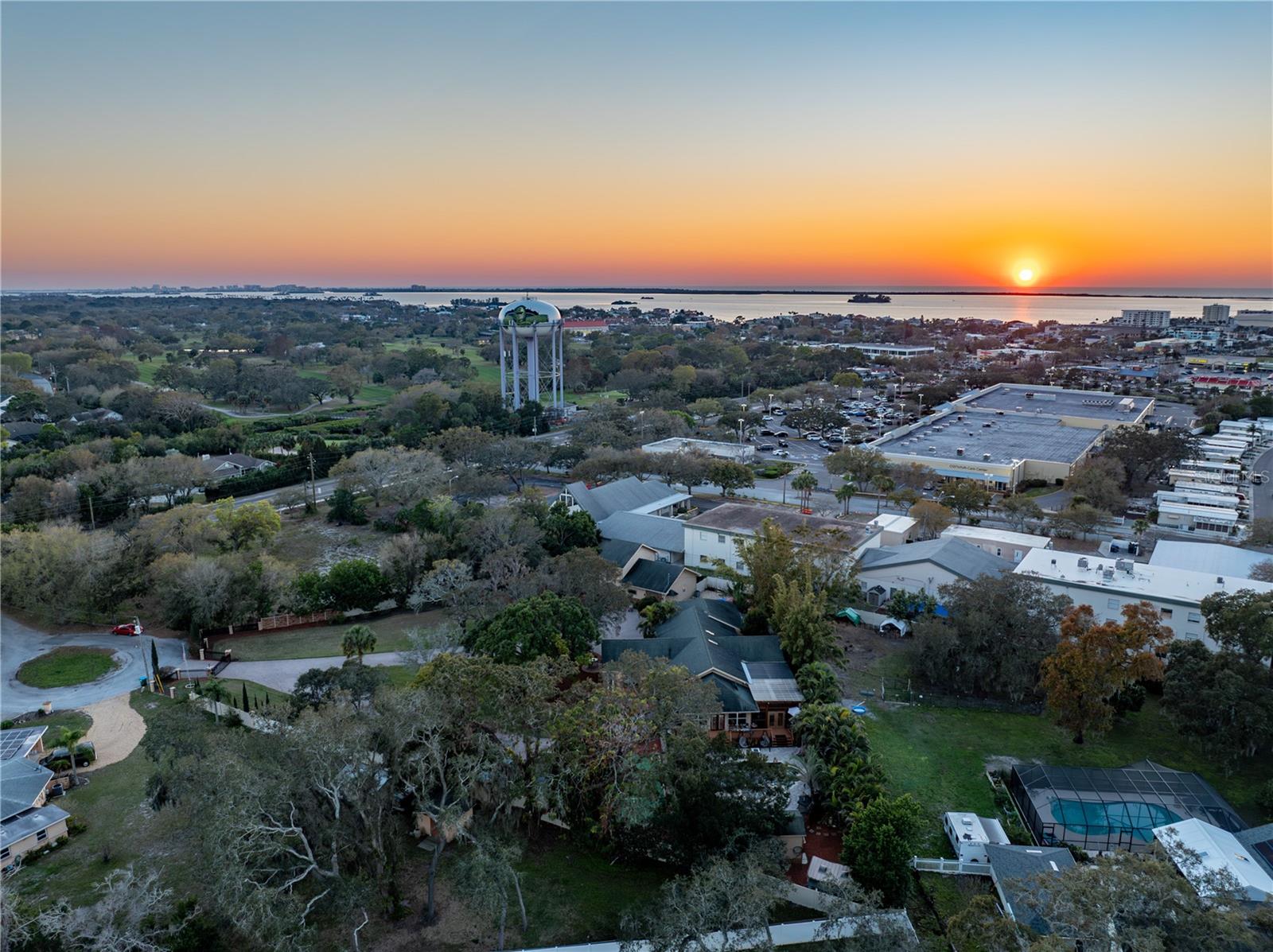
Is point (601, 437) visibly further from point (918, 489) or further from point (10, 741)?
point (10, 741)

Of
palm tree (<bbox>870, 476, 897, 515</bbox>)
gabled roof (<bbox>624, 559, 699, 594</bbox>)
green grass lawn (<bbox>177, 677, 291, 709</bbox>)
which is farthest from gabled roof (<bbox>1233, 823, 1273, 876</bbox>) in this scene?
palm tree (<bbox>870, 476, 897, 515</bbox>)

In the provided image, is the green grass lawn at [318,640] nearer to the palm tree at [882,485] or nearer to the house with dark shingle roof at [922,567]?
the house with dark shingle roof at [922,567]

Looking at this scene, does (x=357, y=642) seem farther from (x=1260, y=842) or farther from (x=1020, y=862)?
(x=1260, y=842)

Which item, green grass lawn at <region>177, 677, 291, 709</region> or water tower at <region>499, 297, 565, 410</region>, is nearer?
green grass lawn at <region>177, 677, 291, 709</region>

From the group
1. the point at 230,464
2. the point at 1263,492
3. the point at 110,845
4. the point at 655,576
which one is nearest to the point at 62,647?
the point at 110,845

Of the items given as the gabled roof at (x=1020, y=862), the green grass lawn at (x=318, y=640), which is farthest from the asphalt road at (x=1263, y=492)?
the green grass lawn at (x=318, y=640)

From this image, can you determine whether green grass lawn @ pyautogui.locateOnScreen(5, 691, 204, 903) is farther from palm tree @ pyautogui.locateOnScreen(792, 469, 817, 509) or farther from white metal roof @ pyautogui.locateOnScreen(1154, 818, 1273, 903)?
palm tree @ pyautogui.locateOnScreen(792, 469, 817, 509)
